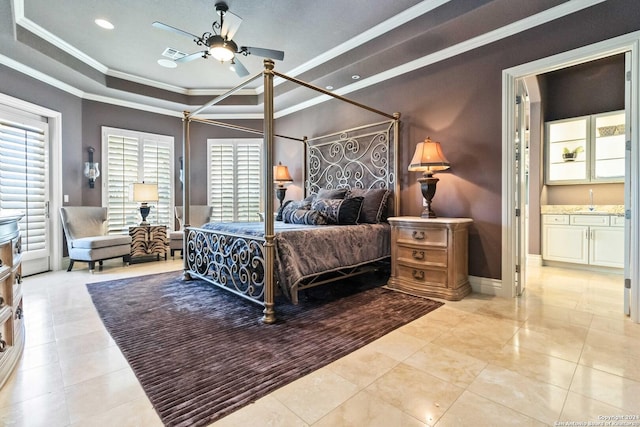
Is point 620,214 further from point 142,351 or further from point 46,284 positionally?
point 46,284

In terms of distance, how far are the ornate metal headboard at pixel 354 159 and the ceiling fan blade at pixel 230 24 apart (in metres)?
A: 2.15

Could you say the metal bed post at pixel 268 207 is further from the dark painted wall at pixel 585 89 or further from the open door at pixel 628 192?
the dark painted wall at pixel 585 89

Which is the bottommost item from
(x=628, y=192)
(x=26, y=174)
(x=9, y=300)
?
(x=9, y=300)

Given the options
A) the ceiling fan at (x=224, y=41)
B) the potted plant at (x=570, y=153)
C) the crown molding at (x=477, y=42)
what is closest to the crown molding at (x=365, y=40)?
the crown molding at (x=477, y=42)

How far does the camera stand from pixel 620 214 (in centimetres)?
404

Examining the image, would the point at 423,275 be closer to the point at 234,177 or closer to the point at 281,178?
the point at 281,178

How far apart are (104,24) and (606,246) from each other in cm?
710

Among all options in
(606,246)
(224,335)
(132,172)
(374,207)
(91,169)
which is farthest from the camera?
(132,172)

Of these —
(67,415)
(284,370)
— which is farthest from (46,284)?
(284,370)

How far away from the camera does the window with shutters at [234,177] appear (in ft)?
20.6

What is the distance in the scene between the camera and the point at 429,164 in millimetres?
3234

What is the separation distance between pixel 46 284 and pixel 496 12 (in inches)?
233

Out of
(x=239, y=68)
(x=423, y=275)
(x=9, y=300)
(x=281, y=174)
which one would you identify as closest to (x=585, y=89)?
(x=423, y=275)

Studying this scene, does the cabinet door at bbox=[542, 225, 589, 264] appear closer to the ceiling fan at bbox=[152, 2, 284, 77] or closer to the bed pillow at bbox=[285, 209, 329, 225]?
the bed pillow at bbox=[285, 209, 329, 225]
